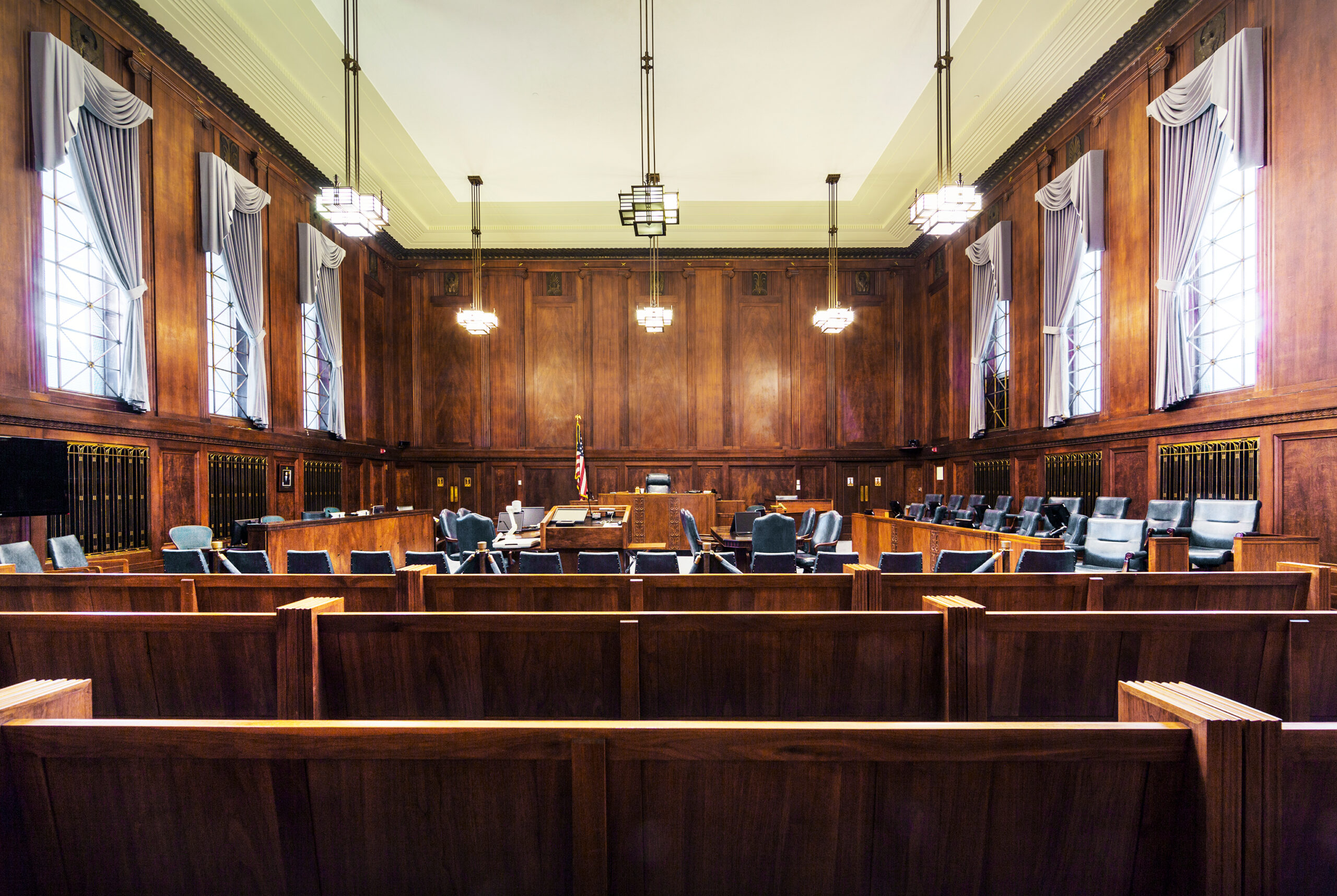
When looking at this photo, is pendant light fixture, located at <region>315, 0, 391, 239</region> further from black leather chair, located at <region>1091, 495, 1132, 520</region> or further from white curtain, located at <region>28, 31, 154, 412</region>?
black leather chair, located at <region>1091, 495, 1132, 520</region>

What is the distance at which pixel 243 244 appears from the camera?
25.8 feet

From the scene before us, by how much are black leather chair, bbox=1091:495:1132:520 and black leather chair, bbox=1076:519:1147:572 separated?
29.9 inches

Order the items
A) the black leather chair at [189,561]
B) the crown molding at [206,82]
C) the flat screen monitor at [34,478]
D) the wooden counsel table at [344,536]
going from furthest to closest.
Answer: the crown molding at [206,82] < the wooden counsel table at [344,536] < the flat screen monitor at [34,478] < the black leather chair at [189,561]

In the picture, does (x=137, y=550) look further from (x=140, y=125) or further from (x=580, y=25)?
(x=580, y=25)

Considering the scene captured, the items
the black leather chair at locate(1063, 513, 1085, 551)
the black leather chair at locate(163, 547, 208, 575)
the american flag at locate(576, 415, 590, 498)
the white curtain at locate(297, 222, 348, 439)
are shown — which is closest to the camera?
the black leather chair at locate(163, 547, 208, 575)

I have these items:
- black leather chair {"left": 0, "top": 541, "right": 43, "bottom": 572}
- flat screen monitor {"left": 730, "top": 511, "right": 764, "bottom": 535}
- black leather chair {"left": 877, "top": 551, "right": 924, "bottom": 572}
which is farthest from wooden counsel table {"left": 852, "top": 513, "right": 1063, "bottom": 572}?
black leather chair {"left": 0, "top": 541, "right": 43, "bottom": 572}

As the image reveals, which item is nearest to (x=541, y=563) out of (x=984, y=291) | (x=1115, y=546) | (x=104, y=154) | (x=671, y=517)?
(x=1115, y=546)

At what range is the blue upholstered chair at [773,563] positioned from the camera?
3613 mm

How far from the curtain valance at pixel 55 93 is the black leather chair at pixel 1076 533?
10370 millimetres

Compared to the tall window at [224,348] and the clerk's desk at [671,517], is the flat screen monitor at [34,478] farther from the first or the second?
the clerk's desk at [671,517]

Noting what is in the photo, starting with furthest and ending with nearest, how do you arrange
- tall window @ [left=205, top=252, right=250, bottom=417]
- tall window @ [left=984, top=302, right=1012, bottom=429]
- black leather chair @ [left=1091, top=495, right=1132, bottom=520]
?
1. tall window @ [left=984, top=302, right=1012, bottom=429]
2. tall window @ [left=205, top=252, right=250, bottom=417]
3. black leather chair @ [left=1091, top=495, right=1132, bottom=520]

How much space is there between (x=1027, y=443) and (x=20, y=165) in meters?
11.9

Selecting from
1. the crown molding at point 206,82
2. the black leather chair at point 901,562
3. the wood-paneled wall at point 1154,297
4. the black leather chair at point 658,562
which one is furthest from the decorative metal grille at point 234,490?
the wood-paneled wall at point 1154,297

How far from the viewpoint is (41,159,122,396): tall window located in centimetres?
548
